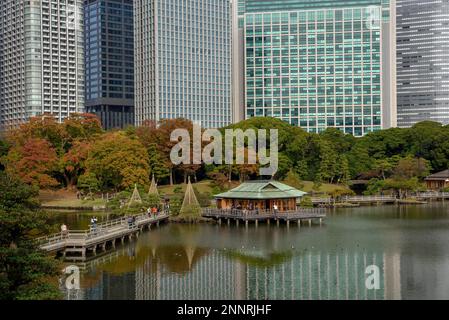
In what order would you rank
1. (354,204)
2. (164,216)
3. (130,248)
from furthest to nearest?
(354,204) → (164,216) → (130,248)

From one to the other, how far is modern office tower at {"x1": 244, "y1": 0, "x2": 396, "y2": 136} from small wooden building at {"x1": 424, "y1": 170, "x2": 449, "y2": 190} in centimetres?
5305

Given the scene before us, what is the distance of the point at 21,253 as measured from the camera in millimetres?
24719

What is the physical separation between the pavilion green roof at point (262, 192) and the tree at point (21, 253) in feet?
111

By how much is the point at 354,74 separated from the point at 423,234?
9737cm

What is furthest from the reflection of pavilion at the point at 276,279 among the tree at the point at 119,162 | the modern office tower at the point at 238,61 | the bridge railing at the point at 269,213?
the modern office tower at the point at 238,61

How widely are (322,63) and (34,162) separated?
84.0 meters

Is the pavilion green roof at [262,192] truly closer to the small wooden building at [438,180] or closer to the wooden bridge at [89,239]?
the wooden bridge at [89,239]

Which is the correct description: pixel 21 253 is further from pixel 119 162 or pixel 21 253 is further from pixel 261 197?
pixel 119 162

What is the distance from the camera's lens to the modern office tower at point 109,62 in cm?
16362

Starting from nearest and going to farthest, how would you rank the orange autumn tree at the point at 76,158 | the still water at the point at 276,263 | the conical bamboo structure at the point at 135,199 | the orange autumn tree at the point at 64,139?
the still water at the point at 276,263, the conical bamboo structure at the point at 135,199, the orange autumn tree at the point at 76,158, the orange autumn tree at the point at 64,139

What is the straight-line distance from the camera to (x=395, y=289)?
102 ft

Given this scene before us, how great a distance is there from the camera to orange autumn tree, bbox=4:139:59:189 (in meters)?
76.0

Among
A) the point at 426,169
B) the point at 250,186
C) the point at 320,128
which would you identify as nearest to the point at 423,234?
the point at 250,186

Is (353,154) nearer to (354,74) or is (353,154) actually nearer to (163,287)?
(354,74)
